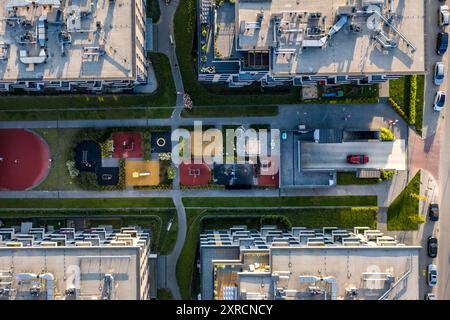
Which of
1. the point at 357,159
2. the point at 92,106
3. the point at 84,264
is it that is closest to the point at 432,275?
the point at 357,159

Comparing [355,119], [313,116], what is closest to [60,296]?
[313,116]

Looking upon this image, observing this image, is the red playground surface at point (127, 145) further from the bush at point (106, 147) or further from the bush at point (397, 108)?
the bush at point (397, 108)

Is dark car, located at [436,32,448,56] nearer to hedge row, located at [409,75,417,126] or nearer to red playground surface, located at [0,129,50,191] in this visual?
hedge row, located at [409,75,417,126]

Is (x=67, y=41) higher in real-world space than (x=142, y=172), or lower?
higher

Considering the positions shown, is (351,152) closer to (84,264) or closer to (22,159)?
(84,264)

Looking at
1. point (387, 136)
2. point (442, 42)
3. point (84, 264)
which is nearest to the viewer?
point (84, 264)

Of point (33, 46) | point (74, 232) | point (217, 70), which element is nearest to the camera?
point (33, 46)
